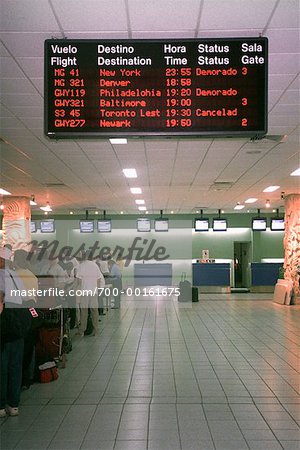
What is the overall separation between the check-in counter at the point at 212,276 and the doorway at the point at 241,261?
3351 millimetres

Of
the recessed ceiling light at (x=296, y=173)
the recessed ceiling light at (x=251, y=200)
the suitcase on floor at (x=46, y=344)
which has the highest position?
the recessed ceiling light at (x=251, y=200)

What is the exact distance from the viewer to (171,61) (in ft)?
14.2

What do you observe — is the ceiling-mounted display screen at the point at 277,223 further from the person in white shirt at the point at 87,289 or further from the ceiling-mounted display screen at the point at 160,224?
the person in white shirt at the point at 87,289

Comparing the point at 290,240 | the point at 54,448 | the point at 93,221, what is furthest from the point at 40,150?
the point at 93,221

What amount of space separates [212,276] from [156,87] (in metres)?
19.8

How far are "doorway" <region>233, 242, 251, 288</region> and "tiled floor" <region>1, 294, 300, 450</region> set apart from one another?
49.3ft

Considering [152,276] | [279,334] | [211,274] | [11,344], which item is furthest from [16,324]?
[152,276]

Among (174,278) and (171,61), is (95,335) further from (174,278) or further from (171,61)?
(174,278)

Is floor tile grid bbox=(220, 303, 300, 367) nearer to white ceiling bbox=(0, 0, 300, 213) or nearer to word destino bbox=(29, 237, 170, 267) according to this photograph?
white ceiling bbox=(0, 0, 300, 213)

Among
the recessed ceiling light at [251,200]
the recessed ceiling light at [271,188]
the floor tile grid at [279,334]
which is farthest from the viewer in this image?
the recessed ceiling light at [251,200]

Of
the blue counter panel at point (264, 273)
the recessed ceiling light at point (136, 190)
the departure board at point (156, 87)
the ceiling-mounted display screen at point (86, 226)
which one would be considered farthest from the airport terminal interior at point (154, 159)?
the blue counter panel at point (264, 273)

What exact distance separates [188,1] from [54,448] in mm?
4098

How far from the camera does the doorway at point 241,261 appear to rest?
2681 cm

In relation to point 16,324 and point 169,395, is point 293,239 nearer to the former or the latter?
point 169,395
